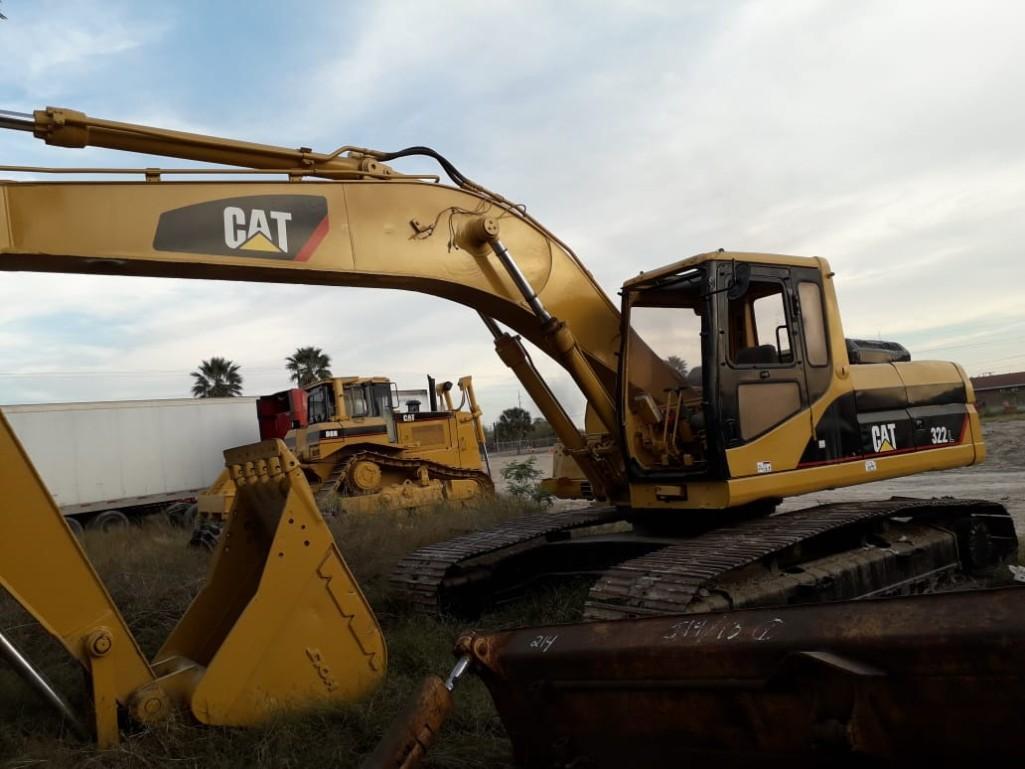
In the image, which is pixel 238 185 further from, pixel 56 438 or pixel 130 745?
pixel 56 438

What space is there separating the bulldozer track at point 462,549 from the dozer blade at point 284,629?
1.91 meters

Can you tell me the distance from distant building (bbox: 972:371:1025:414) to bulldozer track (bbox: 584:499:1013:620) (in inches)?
1160

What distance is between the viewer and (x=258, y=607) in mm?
4207

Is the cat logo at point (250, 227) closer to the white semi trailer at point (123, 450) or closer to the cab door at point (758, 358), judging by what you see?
the cab door at point (758, 358)

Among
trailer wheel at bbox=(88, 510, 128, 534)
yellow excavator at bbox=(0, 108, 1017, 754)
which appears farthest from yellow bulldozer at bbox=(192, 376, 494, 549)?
yellow excavator at bbox=(0, 108, 1017, 754)

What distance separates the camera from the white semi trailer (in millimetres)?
18266

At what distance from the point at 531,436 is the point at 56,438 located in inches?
1530

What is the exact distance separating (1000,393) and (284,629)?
44519 millimetres

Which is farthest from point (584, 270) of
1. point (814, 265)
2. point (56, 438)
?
point (56, 438)

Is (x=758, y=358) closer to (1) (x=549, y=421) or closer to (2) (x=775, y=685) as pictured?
(1) (x=549, y=421)

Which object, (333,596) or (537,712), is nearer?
(537,712)

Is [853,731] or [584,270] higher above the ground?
[584,270]

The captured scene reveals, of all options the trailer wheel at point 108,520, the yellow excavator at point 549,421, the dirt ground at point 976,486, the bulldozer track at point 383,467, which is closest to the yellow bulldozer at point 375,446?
the bulldozer track at point 383,467

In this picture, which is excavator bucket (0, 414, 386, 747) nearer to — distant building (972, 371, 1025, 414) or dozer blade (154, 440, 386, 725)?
dozer blade (154, 440, 386, 725)
